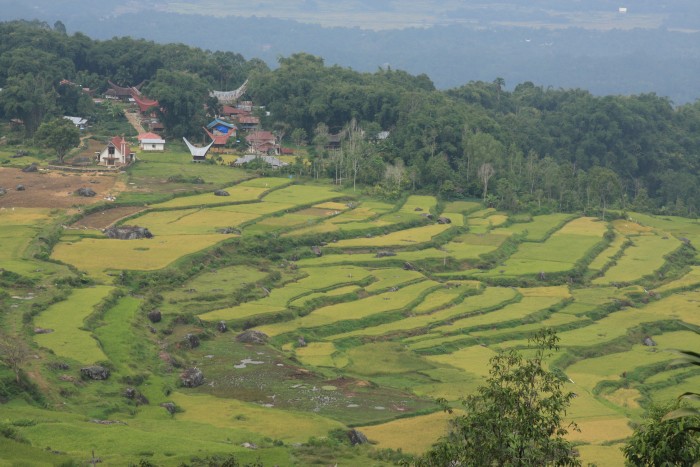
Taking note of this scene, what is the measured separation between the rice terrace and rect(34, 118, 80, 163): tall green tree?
12.0 feet

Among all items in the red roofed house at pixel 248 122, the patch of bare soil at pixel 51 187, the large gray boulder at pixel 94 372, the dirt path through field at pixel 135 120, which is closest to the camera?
the large gray boulder at pixel 94 372

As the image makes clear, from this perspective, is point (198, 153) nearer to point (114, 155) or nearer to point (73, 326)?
point (114, 155)

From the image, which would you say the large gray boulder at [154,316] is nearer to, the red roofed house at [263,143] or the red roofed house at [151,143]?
the red roofed house at [151,143]

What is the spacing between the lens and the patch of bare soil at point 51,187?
55.8 meters

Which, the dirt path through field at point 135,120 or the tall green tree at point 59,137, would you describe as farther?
the dirt path through field at point 135,120

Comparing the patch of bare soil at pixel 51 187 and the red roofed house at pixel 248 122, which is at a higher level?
the red roofed house at pixel 248 122

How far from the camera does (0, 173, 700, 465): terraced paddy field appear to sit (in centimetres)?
3102

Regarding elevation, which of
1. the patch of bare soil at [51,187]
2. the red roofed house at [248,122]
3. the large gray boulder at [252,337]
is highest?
the red roofed house at [248,122]

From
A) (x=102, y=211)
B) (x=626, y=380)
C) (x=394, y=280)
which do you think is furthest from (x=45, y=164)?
(x=626, y=380)

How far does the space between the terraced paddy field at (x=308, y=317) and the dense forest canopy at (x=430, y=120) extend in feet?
22.7

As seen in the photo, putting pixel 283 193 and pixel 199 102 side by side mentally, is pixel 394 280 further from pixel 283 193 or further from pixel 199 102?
pixel 199 102

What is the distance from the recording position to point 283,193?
64.7 meters

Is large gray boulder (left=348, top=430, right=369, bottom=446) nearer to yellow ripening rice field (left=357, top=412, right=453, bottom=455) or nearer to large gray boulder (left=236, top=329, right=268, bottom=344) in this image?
yellow ripening rice field (left=357, top=412, right=453, bottom=455)

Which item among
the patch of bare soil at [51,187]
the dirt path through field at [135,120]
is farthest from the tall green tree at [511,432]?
the dirt path through field at [135,120]
